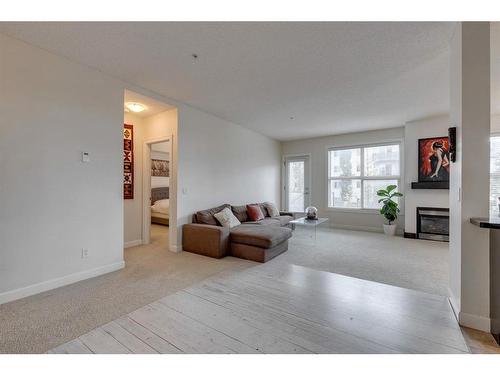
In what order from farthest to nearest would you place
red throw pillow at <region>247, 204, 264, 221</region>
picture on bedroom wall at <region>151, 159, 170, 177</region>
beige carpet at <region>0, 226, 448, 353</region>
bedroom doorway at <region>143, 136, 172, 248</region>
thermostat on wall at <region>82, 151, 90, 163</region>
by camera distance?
picture on bedroom wall at <region>151, 159, 170, 177</region> < bedroom doorway at <region>143, 136, 172, 248</region> < red throw pillow at <region>247, 204, 264, 221</region> < thermostat on wall at <region>82, 151, 90, 163</region> < beige carpet at <region>0, 226, 448, 353</region>

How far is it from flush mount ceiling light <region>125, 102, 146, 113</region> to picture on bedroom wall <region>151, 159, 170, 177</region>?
3.05 meters

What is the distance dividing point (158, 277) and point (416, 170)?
18.8ft

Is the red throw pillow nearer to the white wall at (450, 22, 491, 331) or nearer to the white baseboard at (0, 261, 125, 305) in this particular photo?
the white baseboard at (0, 261, 125, 305)

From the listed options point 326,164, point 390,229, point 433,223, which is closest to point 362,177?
point 326,164

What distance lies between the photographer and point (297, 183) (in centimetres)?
731

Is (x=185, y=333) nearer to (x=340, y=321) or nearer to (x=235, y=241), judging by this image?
(x=340, y=321)

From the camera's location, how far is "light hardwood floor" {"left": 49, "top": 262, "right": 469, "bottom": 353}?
1.59 m

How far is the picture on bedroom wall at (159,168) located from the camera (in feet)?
22.7

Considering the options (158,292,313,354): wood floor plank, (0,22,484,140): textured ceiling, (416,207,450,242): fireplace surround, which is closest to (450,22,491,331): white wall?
(0,22,484,140): textured ceiling

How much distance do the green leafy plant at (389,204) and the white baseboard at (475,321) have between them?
12.9 feet

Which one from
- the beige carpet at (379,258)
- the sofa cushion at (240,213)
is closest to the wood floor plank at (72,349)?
the beige carpet at (379,258)
